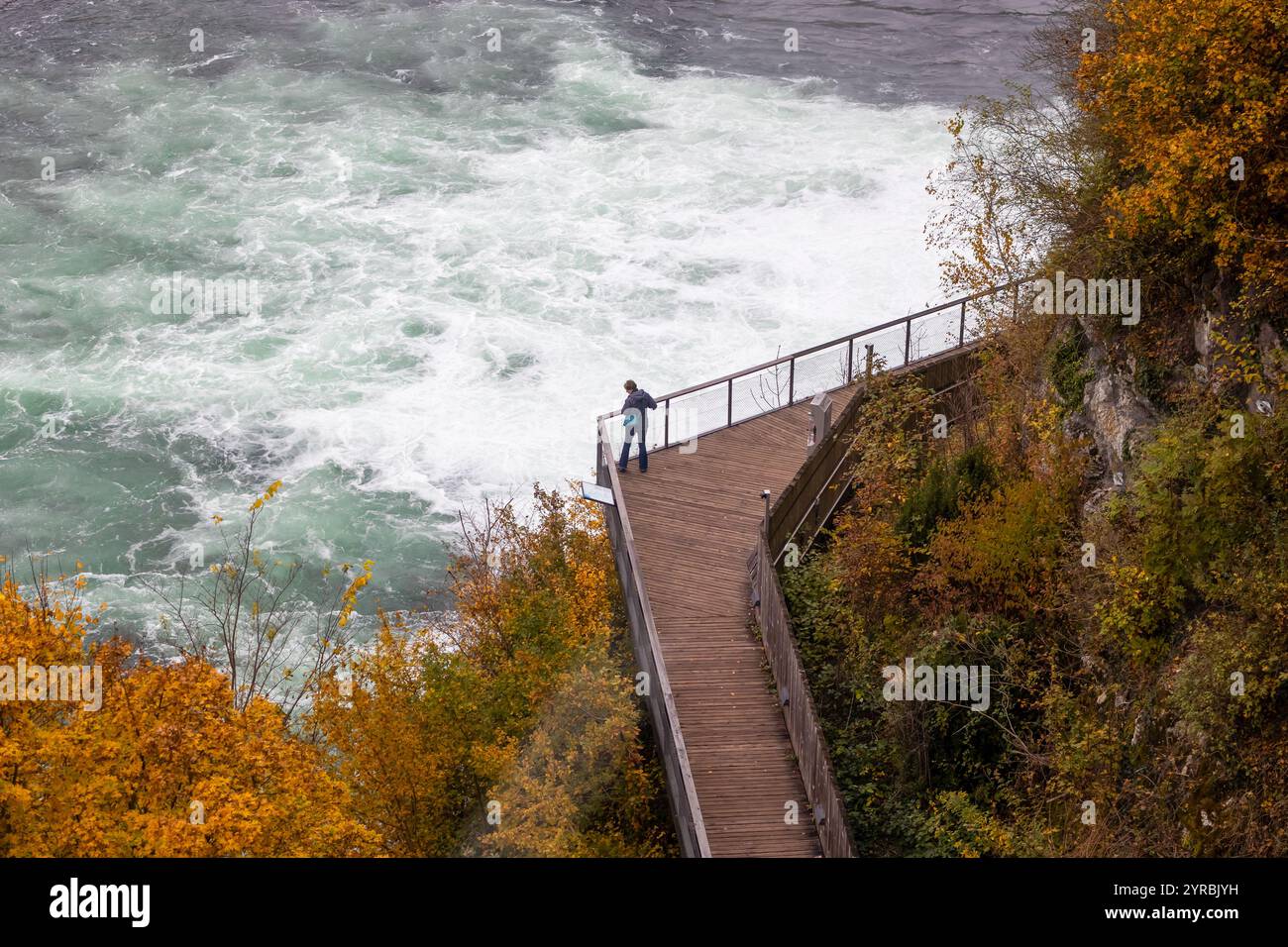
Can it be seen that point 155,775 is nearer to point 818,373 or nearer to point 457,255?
point 818,373

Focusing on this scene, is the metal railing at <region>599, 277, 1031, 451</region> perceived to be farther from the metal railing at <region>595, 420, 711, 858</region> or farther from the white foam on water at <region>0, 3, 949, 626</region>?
the white foam on water at <region>0, 3, 949, 626</region>

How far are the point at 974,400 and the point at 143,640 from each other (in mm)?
23583

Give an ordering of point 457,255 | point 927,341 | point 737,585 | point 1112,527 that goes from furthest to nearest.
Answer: point 457,255 < point 927,341 < point 737,585 < point 1112,527

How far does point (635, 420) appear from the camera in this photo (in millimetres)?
28078

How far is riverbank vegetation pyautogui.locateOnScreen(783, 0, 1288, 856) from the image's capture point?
66.7ft

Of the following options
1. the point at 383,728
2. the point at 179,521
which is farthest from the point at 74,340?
the point at 383,728

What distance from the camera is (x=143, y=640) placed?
39.8m

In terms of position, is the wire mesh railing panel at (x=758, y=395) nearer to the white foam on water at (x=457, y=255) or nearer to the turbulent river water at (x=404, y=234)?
the turbulent river water at (x=404, y=234)

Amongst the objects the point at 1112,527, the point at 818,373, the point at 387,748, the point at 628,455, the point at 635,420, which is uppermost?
the point at 635,420

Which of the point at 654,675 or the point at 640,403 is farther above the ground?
the point at 640,403

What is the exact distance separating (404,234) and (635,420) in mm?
35415

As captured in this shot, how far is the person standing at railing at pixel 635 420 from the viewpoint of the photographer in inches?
1081

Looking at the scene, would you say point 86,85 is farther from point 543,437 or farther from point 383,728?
point 383,728

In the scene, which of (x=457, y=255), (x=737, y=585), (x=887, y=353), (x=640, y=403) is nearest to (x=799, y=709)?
(x=737, y=585)
